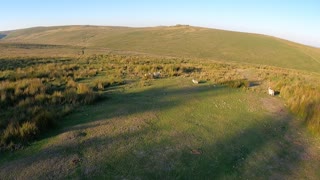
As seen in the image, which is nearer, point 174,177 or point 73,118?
point 174,177

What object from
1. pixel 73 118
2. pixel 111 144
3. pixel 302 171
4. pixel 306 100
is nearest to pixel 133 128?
pixel 111 144

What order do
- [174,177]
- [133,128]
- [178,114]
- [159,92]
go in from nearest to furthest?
[174,177] < [133,128] < [178,114] < [159,92]

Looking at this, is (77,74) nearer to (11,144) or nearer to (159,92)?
(159,92)

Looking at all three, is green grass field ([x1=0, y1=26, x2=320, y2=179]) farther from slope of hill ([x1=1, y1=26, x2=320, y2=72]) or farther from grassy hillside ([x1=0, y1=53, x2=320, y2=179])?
slope of hill ([x1=1, y1=26, x2=320, y2=72])

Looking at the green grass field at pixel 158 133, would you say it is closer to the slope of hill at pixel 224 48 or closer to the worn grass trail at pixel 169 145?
the worn grass trail at pixel 169 145

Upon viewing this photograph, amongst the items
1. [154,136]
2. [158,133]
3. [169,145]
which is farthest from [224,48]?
[169,145]

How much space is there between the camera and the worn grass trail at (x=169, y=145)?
5906 mm

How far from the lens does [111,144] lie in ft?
22.8

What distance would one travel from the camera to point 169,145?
283 inches

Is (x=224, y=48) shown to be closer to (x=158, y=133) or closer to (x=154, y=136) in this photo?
(x=158, y=133)

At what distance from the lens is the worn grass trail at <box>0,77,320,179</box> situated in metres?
5.91

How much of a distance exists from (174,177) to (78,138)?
2.79 metres

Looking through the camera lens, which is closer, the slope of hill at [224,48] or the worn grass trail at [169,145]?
the worn grass trail at [169,145]

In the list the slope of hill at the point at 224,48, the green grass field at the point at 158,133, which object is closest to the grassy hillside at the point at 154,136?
the green grass field at the point at 158,133
